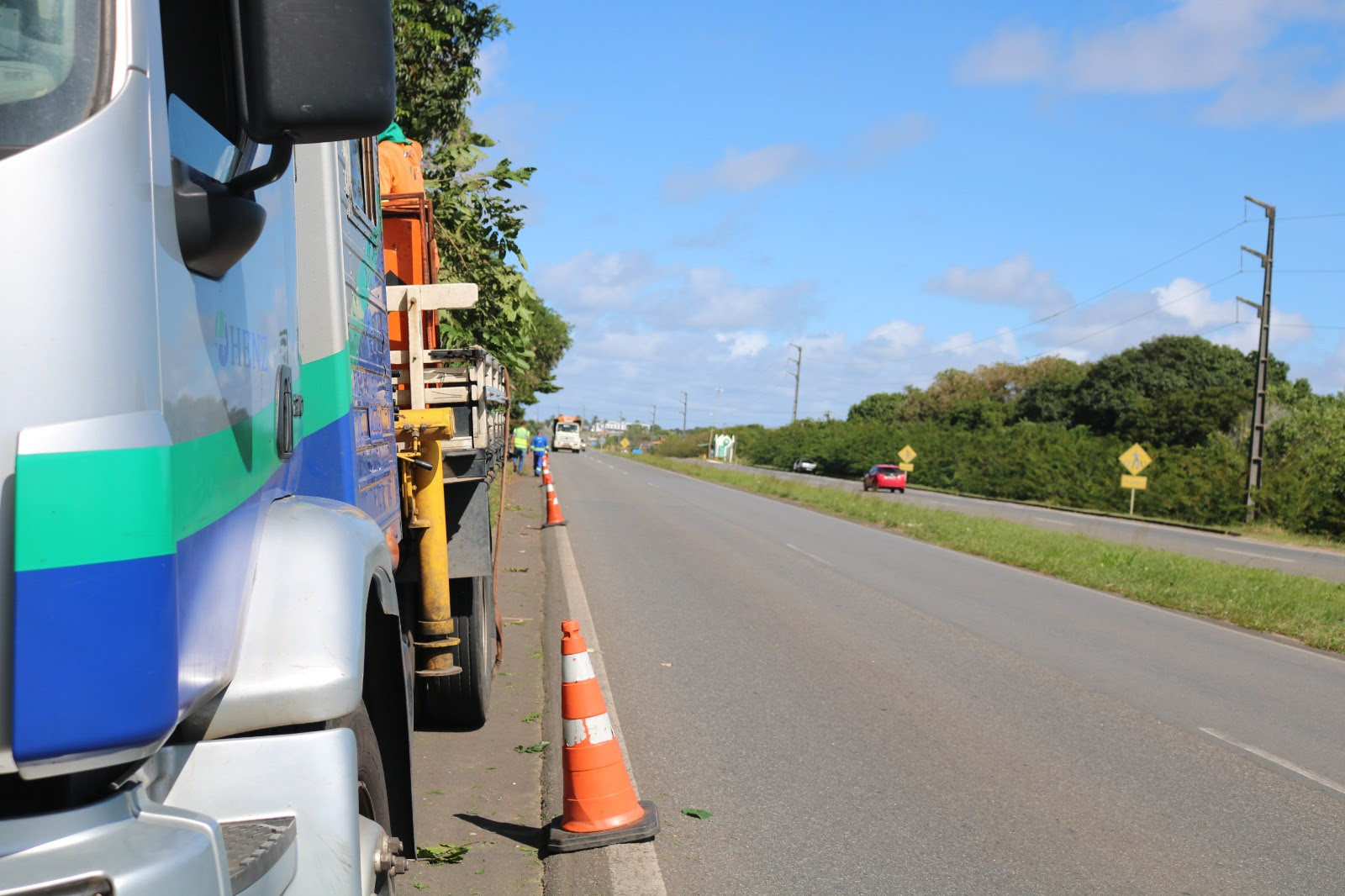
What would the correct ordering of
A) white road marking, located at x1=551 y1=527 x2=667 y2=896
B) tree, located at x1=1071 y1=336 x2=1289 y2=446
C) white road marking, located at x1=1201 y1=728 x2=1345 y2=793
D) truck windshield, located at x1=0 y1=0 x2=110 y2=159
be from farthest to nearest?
tree, located at x1=1071 y1=336 x2=1289 y2=446
white road marking, located at x1=1201 y1=728 x2=1345 y2=793
white road marking, located at x1=551 y1=527 x2=667 y2=896
truck windshield, located at x1=0 y1=0 x2=110 y2=159

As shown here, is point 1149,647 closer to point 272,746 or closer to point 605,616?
point 605,616

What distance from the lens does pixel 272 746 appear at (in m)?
2.19

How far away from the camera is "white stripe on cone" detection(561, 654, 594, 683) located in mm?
4883

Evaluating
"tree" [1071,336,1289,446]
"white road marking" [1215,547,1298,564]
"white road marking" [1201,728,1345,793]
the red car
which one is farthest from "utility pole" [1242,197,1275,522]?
"white road marking" [1201,728,1345,793]

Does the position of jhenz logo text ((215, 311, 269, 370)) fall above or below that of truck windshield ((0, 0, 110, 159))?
below

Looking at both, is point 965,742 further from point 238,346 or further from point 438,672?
point 238,346

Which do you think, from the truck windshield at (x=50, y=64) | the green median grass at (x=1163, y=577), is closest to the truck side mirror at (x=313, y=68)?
the truck windshield at (x=50, y=64)

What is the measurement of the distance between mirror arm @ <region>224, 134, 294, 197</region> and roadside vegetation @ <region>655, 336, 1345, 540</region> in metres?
36.1

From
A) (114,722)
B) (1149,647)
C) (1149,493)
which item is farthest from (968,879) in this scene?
(1149,493)

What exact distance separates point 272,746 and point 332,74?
1.24 meters

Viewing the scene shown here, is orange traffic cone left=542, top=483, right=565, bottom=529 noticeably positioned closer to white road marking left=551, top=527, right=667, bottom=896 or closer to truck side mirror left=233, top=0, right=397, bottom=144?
white road marking left=551, top=527, right=667, bottom=896

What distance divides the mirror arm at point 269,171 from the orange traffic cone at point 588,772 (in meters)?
2.90

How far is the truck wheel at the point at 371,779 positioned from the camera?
2760 millimetres

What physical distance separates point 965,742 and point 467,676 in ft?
9.62
